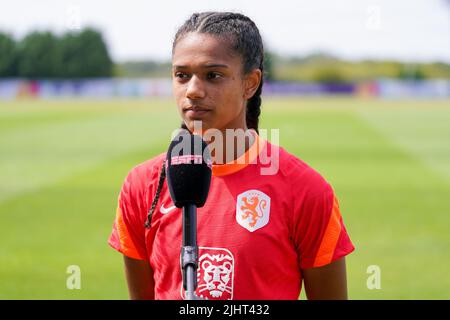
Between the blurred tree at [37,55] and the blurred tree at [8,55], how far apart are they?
0.53 m

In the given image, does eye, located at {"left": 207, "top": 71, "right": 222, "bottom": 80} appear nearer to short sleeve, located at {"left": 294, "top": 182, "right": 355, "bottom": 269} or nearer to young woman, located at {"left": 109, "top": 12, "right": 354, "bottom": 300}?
young woman, located at {"left": 109, "top": 12, "right": 354, "bottom": 300}

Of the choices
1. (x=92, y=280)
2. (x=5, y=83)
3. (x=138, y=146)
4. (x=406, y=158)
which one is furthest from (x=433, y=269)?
(x=5, y=83)

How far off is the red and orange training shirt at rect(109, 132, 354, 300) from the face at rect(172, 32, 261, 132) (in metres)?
0.24

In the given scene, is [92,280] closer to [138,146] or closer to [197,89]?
[197,89]

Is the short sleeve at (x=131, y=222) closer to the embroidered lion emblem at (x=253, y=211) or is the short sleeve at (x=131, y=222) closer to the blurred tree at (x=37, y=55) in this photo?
the embroidered lion emblem at (x=253, y=211)

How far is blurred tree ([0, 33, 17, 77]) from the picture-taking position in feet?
130

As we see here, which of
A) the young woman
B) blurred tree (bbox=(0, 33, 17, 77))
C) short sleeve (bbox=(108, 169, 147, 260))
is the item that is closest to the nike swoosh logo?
the young woman

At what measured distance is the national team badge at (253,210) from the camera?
2.84 metres

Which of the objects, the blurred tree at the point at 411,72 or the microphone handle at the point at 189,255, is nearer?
the microphone handle at the point at 189,255

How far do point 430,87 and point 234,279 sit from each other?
73.2 m

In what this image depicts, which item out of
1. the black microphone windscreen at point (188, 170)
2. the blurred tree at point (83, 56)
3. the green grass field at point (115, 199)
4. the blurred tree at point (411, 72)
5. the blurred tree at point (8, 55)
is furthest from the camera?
the blurred tree at point (411, 72)

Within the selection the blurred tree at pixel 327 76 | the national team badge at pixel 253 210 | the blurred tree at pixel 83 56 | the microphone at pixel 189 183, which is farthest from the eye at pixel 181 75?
the blurred tree at pixel 327 76

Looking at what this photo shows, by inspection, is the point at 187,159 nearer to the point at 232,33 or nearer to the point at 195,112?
the point at 195,112

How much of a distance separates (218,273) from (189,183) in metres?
0.65
